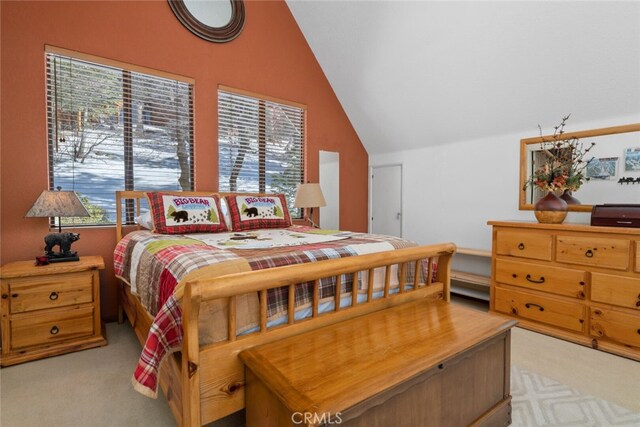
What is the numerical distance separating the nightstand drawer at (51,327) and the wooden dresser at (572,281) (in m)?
3.30

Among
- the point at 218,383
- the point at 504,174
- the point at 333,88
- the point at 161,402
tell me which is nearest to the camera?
the point at 218,383

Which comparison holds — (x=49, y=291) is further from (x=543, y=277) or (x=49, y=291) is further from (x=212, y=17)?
(x=543, y=277)

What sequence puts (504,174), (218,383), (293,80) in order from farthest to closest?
(293,80)
(504,174)
(218,383)

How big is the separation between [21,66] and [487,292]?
4607 millimetres

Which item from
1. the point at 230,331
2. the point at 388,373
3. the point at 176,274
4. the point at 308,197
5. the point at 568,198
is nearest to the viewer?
the point at 388,373

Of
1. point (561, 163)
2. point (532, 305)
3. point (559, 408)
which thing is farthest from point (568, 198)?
point (559, 408)

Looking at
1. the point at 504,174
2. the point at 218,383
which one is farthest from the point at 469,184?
the point at 218,383

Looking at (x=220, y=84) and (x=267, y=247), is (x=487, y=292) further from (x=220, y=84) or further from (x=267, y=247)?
(x=220, y=84)

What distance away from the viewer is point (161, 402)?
1694mm

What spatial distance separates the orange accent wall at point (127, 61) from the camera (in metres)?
2.44

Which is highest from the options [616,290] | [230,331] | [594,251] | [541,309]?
[594,251]

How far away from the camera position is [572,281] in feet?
7.97

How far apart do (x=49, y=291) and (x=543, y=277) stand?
3.63 meters

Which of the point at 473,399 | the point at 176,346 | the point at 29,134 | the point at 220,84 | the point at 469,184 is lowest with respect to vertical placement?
the point at 473,399
